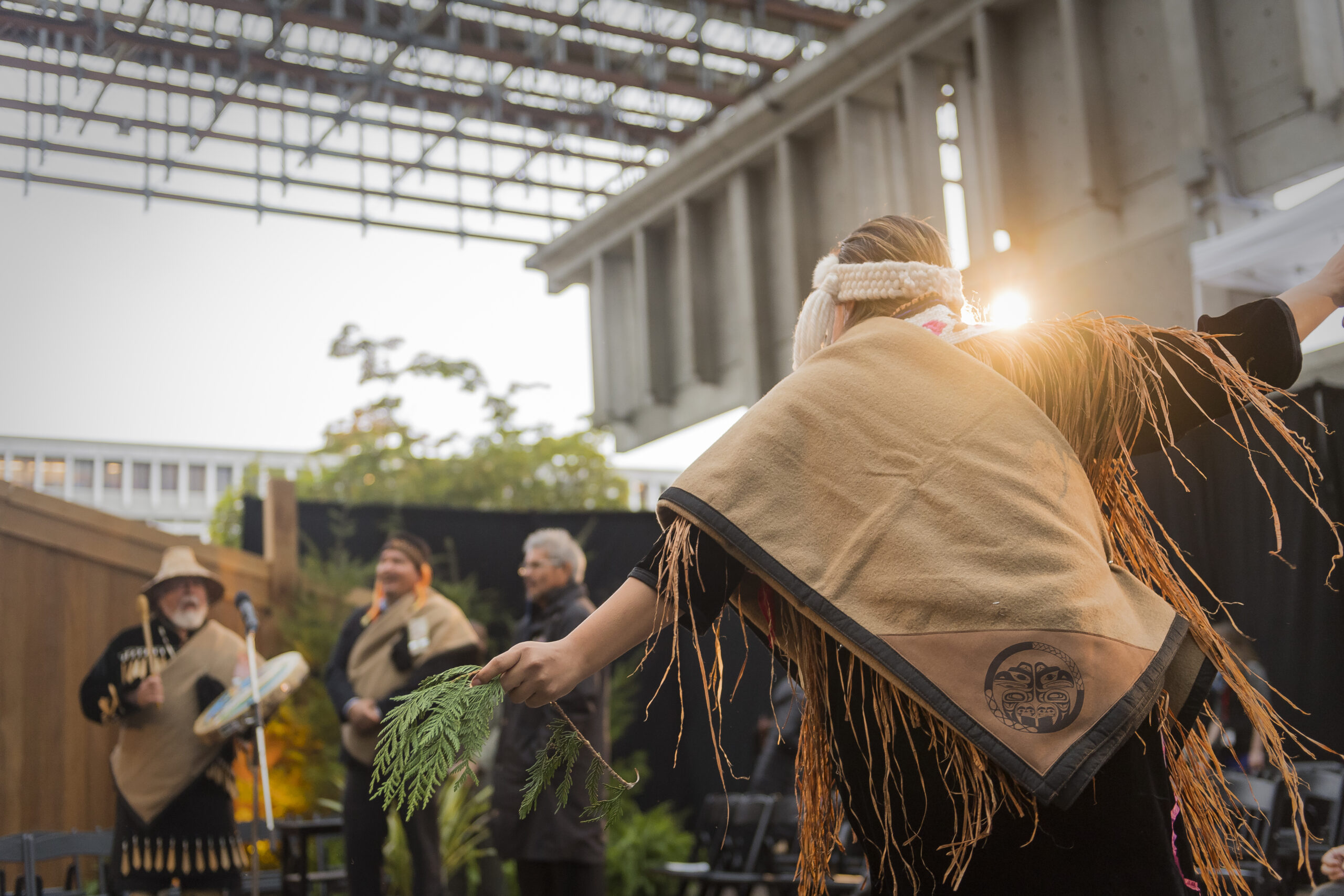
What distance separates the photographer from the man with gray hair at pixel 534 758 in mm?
4184

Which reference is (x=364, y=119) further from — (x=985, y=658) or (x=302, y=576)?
(x=985, y=658)

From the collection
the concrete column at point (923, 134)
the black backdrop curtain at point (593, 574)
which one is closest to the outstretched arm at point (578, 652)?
the black backdrop curtain at point (593, 574)

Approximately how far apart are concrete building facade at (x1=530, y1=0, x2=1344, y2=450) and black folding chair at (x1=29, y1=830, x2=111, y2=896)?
12.7 feet

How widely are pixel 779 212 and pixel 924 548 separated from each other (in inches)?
305

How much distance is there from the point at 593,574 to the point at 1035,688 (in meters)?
6.54

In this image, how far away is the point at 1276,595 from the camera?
14.2ft

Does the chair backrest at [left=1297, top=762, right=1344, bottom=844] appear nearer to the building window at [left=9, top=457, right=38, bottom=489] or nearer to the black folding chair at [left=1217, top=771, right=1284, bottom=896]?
the black folding chair at [left=1217, top=771, right=1284, bottom=896]

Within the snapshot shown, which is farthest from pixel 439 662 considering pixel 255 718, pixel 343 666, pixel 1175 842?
pixel 1175 842

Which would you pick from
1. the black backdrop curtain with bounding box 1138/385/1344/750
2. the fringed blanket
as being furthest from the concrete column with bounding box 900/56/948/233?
the fringed blanket

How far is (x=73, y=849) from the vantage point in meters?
4.23

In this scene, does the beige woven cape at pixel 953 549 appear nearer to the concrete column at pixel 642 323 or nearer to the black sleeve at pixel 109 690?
the black sleeve at pixel 109 690

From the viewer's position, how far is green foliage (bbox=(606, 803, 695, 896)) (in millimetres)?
6551

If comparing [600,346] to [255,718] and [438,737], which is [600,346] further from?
[438,737]

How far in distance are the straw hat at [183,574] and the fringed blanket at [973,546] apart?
3971 millimetres
